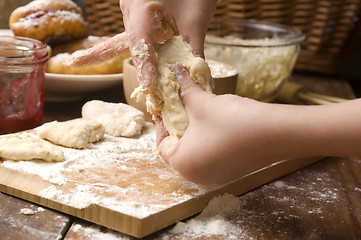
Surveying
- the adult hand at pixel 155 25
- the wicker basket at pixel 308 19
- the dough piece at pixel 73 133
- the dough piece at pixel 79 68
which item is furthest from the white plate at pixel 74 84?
the wicker basket at pixel 308 19

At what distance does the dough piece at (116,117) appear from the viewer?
1050 millimetres

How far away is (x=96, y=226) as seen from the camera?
2.45ft

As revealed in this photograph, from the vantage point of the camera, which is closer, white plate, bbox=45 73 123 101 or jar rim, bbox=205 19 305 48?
white plate, bbox=45 73 123 101

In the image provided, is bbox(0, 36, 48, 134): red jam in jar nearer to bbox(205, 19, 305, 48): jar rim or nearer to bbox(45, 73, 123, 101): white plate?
bbox(45, 73, 123, 101): white plate

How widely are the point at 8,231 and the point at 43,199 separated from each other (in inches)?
3.2

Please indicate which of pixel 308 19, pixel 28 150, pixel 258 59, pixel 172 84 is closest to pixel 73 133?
pixel 28 150

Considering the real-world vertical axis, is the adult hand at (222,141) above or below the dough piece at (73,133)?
above

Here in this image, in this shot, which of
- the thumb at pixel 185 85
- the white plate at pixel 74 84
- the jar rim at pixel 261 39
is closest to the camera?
the thumb at pixel 185 85

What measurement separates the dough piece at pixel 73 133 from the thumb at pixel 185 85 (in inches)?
8.9

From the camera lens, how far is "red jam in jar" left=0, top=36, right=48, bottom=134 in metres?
1.05

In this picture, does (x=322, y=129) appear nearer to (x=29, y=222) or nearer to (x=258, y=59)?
(x=29, y=222)

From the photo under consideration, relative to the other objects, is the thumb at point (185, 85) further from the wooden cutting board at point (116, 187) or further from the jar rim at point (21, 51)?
the jar rim at point (21, 51)

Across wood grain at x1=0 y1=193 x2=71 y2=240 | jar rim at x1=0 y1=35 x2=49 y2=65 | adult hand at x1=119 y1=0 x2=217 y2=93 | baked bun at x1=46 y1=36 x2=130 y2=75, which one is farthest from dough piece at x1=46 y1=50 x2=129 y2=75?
wood grain at x1=0 y1=193 x2=71 y2=240

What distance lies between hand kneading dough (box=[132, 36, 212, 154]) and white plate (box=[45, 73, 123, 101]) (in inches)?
15.2
